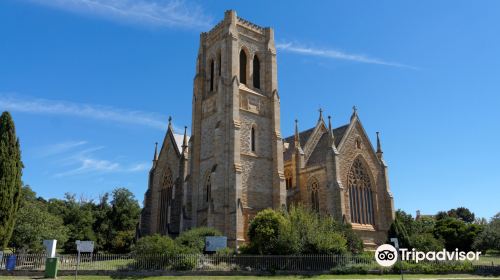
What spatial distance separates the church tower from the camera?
1499 inches

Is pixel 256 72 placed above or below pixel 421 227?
above

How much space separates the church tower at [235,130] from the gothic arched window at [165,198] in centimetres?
710

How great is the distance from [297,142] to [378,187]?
9.54 m

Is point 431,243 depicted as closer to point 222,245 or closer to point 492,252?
point 222,245

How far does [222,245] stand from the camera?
31484mm

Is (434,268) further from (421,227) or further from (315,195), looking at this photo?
(421,227)

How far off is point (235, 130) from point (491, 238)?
31.1m

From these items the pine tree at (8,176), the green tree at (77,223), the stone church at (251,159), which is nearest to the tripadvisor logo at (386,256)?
the stone church at (251,159)

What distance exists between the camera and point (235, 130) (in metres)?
39.2

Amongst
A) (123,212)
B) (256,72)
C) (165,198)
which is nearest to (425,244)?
(256,72)

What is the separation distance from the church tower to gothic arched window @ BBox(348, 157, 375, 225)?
7268 mm

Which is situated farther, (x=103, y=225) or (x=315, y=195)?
(x=103, y=225)

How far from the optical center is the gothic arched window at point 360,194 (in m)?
41.8

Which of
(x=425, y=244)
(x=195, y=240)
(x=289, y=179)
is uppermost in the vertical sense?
(x=289, y=179)
